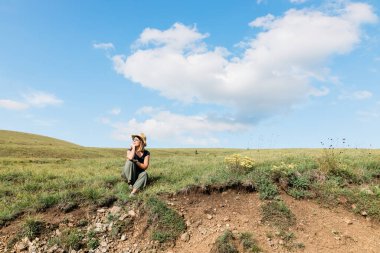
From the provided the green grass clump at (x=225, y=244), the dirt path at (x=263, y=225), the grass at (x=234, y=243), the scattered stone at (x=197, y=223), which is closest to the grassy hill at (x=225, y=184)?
the dirt path at (x=263, y=225)

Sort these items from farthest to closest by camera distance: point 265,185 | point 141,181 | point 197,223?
point 141,181, point 265,185, point 197,223

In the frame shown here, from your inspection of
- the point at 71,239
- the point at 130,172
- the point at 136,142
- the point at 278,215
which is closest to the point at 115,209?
the point at 71,239

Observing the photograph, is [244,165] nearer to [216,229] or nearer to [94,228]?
[216,229]

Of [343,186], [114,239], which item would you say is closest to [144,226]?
[114,239]

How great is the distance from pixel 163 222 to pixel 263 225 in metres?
2.95

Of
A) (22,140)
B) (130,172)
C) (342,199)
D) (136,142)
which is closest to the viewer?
(342,199)

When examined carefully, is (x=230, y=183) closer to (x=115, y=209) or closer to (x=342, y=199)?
(x=342, y=199)

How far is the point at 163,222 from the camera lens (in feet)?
35.8

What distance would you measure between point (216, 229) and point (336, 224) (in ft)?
12.3

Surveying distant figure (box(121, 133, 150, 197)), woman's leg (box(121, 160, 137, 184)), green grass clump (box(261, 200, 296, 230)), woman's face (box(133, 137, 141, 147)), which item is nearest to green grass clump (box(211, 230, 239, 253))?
green grass clump (box(261, 200, 296, 230))

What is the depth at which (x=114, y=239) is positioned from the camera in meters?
10.6

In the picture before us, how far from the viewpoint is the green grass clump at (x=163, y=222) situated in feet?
34.5

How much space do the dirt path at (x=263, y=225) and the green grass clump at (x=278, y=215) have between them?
183 mm

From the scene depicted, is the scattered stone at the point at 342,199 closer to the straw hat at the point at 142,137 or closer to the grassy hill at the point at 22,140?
the straw hat at the point at 142,137
